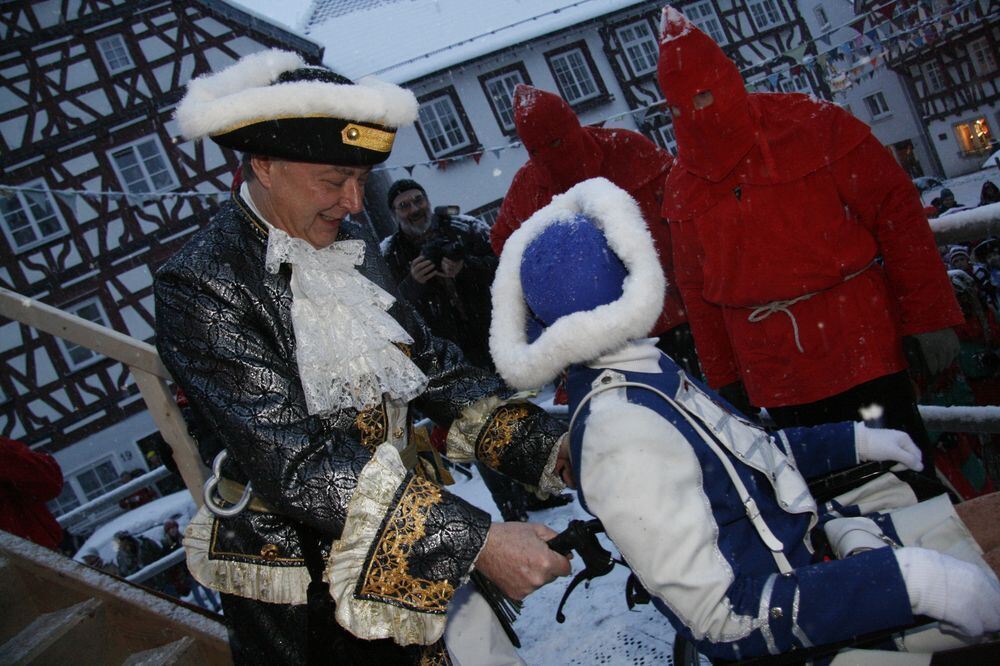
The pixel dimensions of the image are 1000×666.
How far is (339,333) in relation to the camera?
1776 millimetres

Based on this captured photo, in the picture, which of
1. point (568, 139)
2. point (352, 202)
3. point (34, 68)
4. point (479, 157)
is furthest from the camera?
point (479, 157)

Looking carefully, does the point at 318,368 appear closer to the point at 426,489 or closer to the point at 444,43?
the point at 426,489

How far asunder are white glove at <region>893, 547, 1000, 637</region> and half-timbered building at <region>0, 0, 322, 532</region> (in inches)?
Result: 676

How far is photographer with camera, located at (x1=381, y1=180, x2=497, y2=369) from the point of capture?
4.47 m

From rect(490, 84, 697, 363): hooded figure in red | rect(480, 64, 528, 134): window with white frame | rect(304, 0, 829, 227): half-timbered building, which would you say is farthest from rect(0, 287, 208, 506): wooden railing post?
rect(480, 64, 528, 134): window with white frame

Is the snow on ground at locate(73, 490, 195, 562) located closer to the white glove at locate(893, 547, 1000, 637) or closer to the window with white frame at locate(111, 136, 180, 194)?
the window with white frame at locate(111, 136, 180, 194)

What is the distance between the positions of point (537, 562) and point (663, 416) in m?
0.45

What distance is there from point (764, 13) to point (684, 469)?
24.4m

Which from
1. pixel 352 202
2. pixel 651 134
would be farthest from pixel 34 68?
pixel 352 202

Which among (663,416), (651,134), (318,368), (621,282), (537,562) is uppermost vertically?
(651,134)

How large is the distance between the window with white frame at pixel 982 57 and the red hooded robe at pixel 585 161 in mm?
24823

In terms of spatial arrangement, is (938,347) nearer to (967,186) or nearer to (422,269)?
(422,269)

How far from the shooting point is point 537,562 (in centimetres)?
145

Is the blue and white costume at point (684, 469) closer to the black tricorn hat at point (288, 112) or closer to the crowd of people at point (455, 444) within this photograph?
the crowd of people at point (455, 444)
